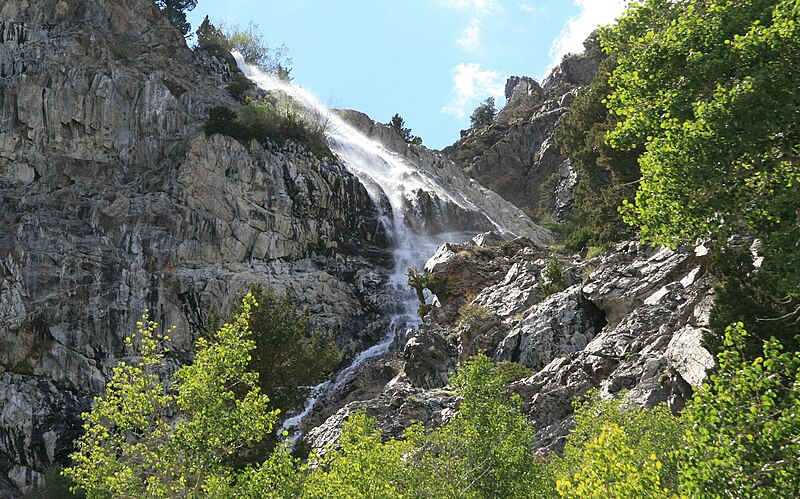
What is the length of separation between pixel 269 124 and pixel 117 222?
664 inches

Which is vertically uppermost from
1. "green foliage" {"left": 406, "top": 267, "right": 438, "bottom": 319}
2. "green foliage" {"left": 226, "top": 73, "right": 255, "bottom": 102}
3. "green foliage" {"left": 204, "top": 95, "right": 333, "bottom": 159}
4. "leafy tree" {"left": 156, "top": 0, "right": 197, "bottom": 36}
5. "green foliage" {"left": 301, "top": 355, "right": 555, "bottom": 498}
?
"leafy tree" {"left": 156, "top": 0, "right": 197, "bottom": 36}

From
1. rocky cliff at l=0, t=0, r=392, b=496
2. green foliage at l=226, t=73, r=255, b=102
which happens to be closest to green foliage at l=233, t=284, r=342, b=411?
rocky cliff at l=0, t=0, r=392, b=496

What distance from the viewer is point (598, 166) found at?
41750mm

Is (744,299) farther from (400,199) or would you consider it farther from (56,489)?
(400,199)

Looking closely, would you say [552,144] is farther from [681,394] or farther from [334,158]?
[681,394]

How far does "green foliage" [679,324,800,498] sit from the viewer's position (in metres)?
7.89

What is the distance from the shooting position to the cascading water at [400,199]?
50.9 m

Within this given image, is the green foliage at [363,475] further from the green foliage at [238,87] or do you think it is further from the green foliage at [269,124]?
the green foliage at [238,87]

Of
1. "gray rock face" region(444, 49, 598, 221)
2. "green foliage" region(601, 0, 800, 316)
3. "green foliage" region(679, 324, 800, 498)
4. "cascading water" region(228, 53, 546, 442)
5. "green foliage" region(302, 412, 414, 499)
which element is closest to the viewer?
"green foliage" region(679, 324, 800, 498)

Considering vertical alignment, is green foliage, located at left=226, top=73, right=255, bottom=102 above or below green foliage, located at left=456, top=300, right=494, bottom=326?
above

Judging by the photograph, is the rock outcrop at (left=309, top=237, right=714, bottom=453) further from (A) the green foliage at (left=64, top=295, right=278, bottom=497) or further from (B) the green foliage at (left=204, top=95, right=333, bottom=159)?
(B) the green foliage at (left=204, top=95, right=333, bottom=159)

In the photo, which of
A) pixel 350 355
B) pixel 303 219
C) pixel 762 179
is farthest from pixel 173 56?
pixel 762 179

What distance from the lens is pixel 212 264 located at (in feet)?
162

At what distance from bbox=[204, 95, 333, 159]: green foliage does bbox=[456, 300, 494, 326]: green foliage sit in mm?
29987
